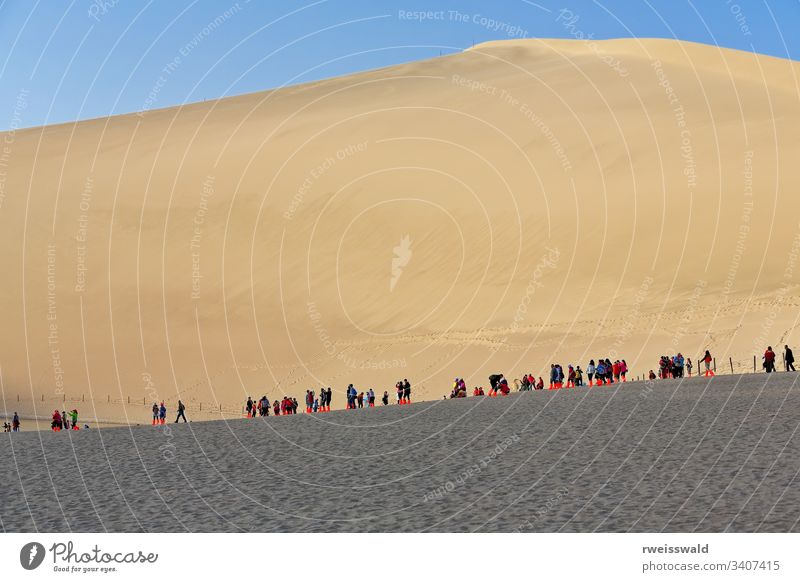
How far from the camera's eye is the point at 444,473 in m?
21.2

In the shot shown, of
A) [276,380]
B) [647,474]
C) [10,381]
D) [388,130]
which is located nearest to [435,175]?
[388,130]

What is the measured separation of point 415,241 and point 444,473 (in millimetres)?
61182

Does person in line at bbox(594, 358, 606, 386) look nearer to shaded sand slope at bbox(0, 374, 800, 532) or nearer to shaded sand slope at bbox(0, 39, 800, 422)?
shaded sand slope at bbox(0, 39, 800, 422)

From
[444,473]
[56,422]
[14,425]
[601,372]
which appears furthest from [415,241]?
[444,473]

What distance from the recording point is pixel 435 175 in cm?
8912

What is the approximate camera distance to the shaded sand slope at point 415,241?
Result: 218 ft

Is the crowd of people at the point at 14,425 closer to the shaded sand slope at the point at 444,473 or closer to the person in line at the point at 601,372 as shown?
the shaded sand slope at the point at 444,473

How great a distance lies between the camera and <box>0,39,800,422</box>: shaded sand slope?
66.4m

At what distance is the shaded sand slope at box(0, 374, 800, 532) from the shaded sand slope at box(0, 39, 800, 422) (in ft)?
89.0

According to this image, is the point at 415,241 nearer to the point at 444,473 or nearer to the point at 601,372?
the point at 601,372

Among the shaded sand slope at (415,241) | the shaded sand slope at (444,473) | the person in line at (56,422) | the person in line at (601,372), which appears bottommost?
the shaded sand slope at (444,473)

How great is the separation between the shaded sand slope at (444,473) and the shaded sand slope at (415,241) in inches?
1068

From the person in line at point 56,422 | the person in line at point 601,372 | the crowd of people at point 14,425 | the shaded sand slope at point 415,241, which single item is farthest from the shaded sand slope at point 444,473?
the shaded sand slope at point 415,241
